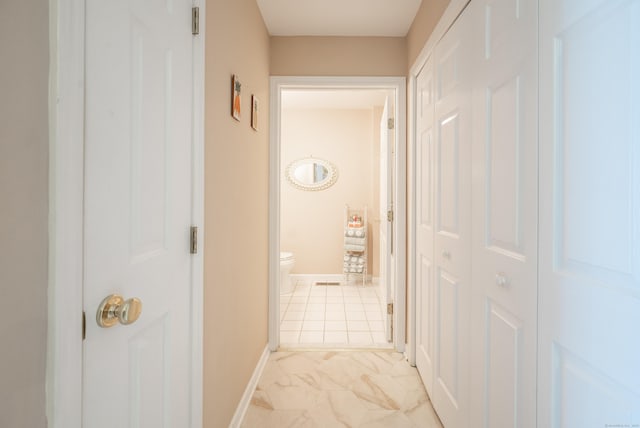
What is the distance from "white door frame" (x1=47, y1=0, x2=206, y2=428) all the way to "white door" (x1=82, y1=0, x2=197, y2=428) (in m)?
0.02

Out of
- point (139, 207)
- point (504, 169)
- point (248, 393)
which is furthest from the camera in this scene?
point (248, 393)

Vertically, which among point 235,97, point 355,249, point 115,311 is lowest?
point 355,249

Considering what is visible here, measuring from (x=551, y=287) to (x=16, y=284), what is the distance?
1.18m

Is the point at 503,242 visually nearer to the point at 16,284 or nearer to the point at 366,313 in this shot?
the point at 16,284

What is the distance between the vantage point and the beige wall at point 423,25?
1.86 meters

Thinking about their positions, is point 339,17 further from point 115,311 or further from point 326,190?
point 326,190

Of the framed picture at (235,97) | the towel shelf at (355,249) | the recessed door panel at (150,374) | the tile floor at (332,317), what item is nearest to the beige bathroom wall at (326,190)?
the towel shelf at (355,249)

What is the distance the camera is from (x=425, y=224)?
84.2 inches

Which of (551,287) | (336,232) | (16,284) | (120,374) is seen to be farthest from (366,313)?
(16,284)

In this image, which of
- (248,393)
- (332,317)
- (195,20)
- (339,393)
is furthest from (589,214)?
(332,317)

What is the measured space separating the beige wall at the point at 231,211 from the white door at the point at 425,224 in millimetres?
1076

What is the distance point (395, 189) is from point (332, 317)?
1559 mm

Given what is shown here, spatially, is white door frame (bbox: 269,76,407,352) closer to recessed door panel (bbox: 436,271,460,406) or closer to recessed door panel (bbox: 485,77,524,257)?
recessed door panel (bbox: 436,271,460,406)

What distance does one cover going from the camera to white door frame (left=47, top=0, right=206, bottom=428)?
0.61 meters
